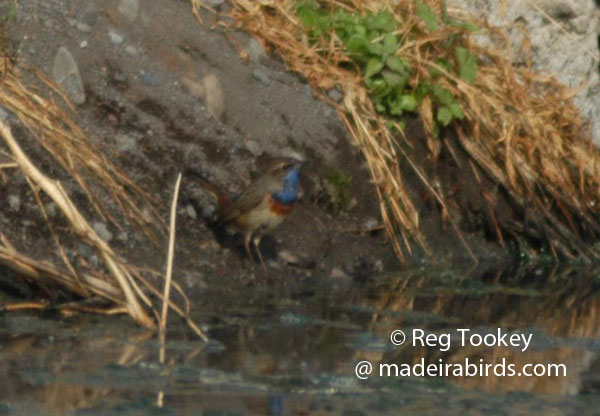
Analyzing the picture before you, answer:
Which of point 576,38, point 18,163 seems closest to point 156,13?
point 18,163

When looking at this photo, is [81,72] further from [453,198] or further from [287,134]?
[453,198]

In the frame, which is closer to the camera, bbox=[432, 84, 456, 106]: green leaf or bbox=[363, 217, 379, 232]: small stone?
bbox=[363, 217, 379, 232]: small stone

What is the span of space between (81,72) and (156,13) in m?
0.94

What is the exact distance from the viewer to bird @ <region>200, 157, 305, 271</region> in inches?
303

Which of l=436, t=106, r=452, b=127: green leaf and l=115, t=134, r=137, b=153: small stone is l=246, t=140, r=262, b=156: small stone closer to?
l=115, t=134, r=137, b=153: small stone

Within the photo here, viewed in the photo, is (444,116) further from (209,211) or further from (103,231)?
(103,231)

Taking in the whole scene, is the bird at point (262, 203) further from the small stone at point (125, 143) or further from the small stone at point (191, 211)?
the small stone at point (125, 143)

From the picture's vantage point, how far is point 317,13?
9562 mm

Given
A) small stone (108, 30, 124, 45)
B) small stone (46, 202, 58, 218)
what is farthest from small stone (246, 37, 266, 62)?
small stone (46, 202, 58, 218)

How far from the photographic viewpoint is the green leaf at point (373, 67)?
917 centimetres

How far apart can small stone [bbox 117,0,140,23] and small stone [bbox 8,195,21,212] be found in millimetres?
1816

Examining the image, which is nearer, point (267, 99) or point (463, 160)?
point (267, 99)

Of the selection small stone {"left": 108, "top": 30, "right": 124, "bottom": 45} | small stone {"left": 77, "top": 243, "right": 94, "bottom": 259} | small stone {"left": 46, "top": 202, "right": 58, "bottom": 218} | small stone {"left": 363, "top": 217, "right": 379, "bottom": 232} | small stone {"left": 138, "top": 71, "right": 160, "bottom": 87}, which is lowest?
small stone {"left": 363, "top": 217, "right": 379, "bottom": 232}

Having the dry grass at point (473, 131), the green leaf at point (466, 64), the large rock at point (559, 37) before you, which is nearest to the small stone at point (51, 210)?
the dry grass at point (473, 131)
